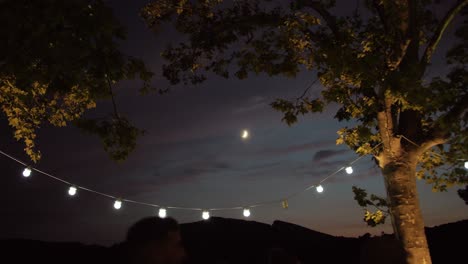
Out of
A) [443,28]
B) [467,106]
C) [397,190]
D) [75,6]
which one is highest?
[443,28]

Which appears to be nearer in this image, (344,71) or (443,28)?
(344,71)

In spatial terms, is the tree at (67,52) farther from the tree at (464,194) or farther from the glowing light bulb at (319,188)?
the tree at (464,194)

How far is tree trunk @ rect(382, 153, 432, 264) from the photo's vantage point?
23.1ft

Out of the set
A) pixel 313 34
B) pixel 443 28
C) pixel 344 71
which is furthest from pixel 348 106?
pixel 443 28

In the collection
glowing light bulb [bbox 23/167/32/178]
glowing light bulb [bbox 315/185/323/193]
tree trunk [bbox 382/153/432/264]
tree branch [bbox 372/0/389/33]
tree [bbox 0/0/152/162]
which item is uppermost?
tree branch [bbox 372/0/389/33]

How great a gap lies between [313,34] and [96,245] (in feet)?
38.4

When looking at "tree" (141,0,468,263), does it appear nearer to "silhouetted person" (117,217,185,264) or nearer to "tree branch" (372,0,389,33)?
"tree branch" (372,0,389,33)

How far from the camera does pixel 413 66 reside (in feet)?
22.3

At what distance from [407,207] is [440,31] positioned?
3447 mm

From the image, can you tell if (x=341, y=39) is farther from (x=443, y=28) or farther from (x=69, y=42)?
(x=69, y=42)

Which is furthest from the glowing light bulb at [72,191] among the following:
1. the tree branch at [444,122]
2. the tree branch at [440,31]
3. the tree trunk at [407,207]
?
the tree branch at [440,31]

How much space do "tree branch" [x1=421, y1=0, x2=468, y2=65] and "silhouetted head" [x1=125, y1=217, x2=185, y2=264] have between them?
6.84 metres

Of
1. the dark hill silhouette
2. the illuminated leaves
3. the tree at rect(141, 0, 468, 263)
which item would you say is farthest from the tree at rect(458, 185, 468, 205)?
the illuminated leaves

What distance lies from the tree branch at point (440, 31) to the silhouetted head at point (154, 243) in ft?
22.4
